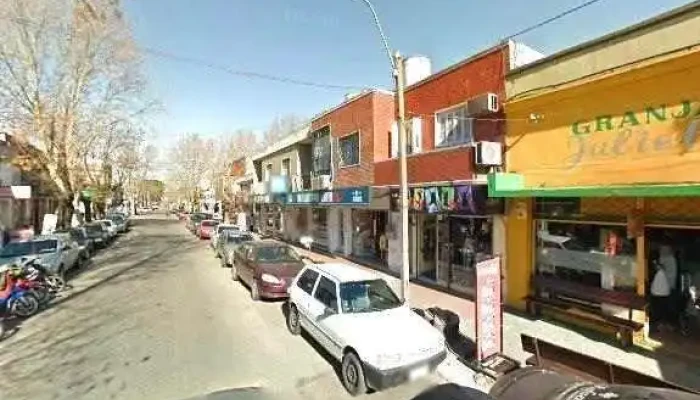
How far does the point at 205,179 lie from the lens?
67.9m

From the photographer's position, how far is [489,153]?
417 inches

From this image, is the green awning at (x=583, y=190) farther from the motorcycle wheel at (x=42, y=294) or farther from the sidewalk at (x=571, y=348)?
the motorcycle wheel at (x=42, y=294)

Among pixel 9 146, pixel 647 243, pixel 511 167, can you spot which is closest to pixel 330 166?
pixel 511 167

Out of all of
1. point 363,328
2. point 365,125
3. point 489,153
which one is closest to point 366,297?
point 363,328

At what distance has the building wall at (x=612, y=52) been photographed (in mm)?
7430

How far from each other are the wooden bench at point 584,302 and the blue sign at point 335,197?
24.1ft

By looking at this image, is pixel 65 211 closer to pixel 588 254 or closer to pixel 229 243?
pixel 229 243

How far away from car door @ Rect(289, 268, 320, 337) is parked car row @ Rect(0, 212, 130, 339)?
243 inches

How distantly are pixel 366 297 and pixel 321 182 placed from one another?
13.5 meters

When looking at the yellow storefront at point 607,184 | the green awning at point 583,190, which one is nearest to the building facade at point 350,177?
the green awning at point 583,190

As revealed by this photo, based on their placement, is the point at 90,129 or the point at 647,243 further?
the point at 90,129

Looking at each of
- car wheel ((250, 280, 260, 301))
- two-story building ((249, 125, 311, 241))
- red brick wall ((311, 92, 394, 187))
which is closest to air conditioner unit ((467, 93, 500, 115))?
red brick wall ((311, 92, 394, 187))

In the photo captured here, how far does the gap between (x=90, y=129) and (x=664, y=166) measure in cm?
2885

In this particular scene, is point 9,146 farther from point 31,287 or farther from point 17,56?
point 31,287
